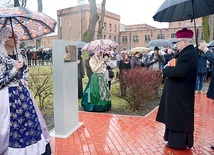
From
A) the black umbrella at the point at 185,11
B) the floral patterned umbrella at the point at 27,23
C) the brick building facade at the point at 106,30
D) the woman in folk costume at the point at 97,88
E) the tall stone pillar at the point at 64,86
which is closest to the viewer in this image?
the floral patterned umbrella at the point at 27,23

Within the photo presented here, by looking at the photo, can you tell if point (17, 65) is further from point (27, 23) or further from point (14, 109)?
point (27, 23)

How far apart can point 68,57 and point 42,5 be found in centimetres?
1626

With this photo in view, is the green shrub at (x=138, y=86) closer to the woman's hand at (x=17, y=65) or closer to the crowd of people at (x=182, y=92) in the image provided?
the crowd of people at (x=182, y=92)

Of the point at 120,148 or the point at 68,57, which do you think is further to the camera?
the point at 68,57

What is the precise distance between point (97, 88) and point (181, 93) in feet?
8.93

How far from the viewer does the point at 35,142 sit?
2.65 meters

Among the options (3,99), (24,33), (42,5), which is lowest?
(3,99)

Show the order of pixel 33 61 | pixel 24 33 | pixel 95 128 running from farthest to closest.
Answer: pixel 33 61 → pixel 95 128 → pixel 24 33

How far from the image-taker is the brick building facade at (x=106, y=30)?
37.3m

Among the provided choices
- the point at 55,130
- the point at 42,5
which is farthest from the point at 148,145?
the point at 42,5

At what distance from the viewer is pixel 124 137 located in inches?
160

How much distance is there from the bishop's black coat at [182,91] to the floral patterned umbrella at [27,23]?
1899mm

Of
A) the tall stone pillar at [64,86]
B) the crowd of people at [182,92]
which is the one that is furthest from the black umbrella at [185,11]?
the tall stone pillar at [64,86]

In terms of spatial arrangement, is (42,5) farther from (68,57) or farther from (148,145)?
(148,145)
